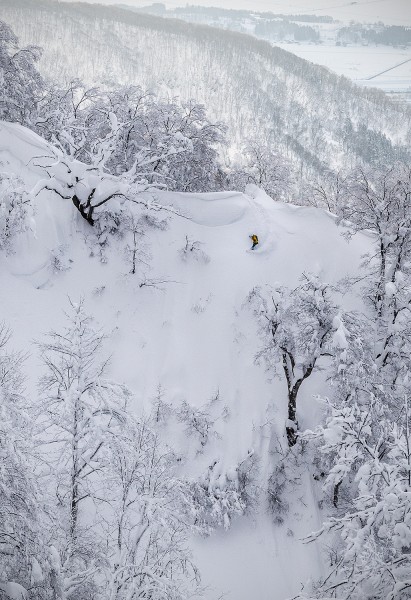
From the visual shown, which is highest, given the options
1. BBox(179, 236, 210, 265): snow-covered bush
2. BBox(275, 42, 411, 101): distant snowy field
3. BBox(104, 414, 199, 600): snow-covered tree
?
BBox(275, 42, 411, 101): distant snowy field

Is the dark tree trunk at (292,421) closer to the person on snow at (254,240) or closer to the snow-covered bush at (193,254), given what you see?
the snow-covered bush at (193,254)

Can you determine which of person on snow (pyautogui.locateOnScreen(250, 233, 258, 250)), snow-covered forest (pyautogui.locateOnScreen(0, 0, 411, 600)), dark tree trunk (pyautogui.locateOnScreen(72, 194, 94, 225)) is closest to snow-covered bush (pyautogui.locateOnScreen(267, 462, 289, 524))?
snow-covered forest (pyautogui.locateOnScreen(0, 0, 411, 600))

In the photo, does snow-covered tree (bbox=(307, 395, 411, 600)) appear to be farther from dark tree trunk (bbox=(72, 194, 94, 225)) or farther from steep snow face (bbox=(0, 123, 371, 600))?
dark tree trunk (bbox=(72, 194, 94, 225))

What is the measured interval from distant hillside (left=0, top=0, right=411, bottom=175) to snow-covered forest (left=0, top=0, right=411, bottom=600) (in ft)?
242

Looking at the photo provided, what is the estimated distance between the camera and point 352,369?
12945 mm

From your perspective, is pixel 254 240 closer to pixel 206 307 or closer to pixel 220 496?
pixel 206 307

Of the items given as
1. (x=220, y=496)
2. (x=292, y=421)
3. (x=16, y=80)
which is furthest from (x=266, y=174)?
(x=220, y=496)

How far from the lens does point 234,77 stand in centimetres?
12531

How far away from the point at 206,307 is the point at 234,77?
126 metres

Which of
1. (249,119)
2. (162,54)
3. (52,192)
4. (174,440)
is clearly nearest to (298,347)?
(174,440)

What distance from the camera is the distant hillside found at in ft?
336

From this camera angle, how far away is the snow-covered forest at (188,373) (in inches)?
344

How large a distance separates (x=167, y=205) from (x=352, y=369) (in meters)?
13.3

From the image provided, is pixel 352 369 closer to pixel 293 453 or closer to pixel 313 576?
pixel 293 453
